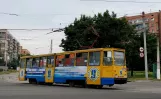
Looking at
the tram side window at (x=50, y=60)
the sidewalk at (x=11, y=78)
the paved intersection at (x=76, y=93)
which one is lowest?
the sidewalk at (x=11, y=78)

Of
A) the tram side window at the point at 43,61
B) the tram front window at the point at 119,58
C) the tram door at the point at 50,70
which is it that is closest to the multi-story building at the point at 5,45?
the tram side window at the point at 43,61

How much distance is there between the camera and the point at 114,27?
5044cm

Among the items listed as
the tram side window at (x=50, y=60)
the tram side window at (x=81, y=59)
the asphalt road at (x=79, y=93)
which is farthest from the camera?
the tram side window at (x=50, y=60)

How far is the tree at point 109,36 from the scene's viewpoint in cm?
4950

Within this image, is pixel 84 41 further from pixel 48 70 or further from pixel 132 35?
pixel 48 70

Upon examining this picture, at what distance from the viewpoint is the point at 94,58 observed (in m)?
27.6

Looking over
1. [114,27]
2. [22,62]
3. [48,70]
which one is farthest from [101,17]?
[48,70]

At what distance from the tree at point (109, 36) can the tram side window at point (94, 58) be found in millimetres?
21462

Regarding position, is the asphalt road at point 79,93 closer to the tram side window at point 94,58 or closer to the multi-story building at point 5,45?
the tram side window at point 94,58

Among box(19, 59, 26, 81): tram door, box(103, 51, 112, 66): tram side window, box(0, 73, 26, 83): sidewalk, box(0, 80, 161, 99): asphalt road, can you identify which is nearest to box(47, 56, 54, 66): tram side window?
box(19, 59, 26, 81): tram door

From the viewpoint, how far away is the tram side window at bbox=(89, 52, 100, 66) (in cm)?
2712

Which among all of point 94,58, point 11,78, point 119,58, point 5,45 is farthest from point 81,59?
point 5,45

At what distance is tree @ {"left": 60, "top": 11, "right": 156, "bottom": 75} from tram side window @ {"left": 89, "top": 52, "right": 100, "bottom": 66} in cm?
2146

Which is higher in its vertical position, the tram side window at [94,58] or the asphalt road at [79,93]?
the tram side window at [94,58]
